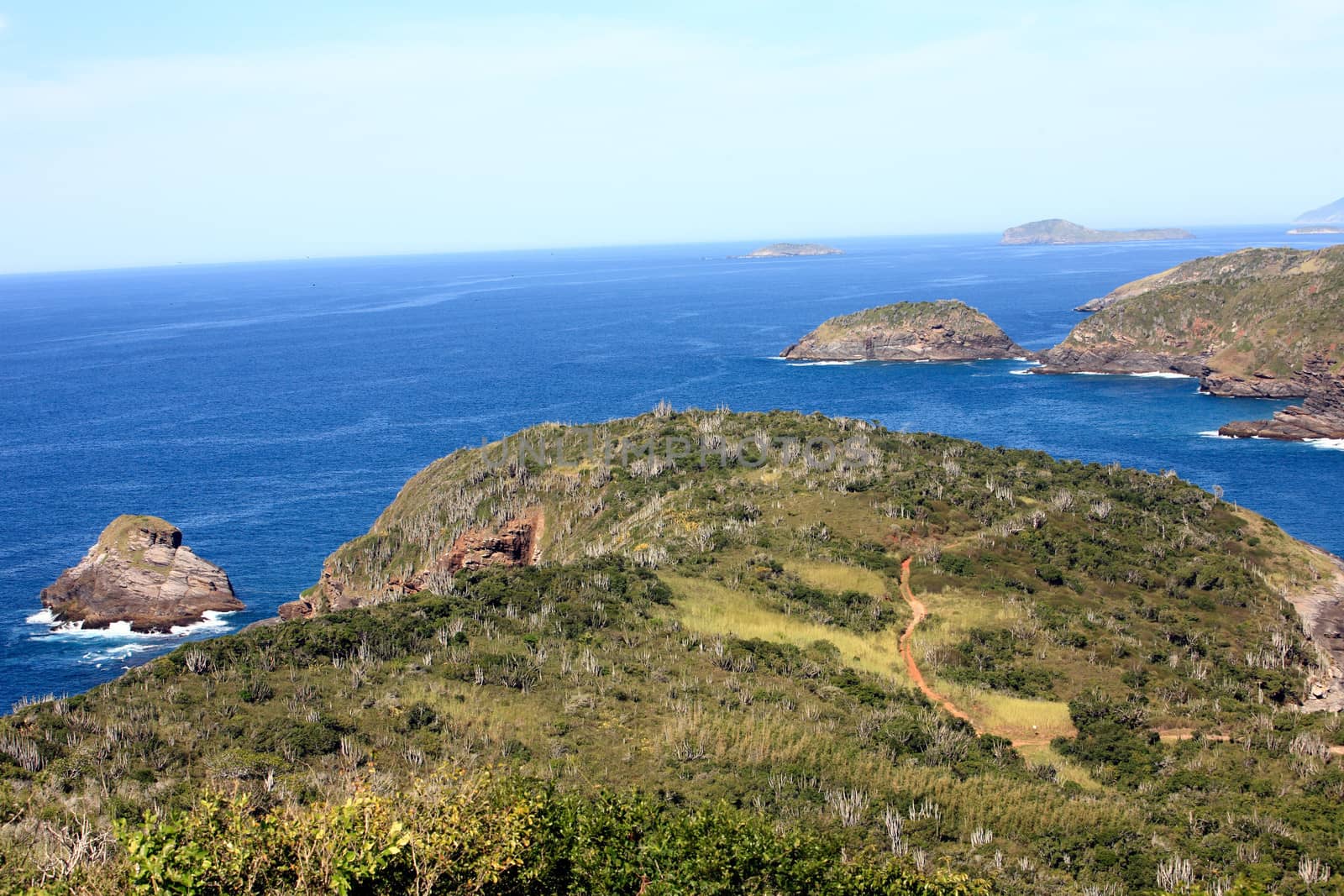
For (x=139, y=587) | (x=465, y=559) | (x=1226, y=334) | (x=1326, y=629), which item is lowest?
(x=139, y=587)

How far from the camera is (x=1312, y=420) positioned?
135375 mm

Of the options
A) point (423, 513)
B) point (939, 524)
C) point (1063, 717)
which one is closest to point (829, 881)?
point (1063, 717)

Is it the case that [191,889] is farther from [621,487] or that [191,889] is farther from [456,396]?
[456,396]

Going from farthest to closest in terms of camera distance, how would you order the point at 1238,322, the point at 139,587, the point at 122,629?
the point at 1238,322
the point at 139,587
the point at 122,629

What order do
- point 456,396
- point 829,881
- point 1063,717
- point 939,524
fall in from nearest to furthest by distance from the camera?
point 829,881, point 1063,717, point 939,524, point 456,396

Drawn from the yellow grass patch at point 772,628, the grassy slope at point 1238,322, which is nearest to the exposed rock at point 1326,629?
the yellow grass patch at point 772,628

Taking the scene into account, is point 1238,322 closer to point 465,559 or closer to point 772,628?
point 465,559

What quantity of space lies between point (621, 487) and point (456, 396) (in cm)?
9675

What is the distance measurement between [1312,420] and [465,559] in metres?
119

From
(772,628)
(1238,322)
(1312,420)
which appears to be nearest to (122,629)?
A: (772,628)

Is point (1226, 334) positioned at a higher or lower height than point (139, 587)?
higher

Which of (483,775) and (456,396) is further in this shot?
(456,396)

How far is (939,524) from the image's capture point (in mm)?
70500

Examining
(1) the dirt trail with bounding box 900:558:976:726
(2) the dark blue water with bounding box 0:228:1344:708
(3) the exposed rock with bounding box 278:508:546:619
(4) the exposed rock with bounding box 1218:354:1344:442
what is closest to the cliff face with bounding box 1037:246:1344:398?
(4) the exposed rock with bounding box 1218:354:1344:442
